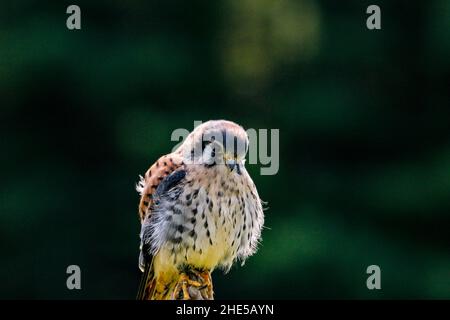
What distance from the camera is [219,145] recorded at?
14.4 ft

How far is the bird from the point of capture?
14.9 ft

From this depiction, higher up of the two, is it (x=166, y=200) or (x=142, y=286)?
(x=166, y=200)

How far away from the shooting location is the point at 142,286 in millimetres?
4703

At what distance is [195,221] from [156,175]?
1.25ft

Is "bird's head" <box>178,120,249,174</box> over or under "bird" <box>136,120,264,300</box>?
over

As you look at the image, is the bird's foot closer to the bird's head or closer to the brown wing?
the brown wing

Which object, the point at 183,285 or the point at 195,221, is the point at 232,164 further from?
the point at 183,285

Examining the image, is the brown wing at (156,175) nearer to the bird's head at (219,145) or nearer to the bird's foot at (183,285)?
the bird's head at (219,145)

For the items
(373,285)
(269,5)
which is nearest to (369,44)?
(269,5)

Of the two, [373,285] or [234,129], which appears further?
[373,285]

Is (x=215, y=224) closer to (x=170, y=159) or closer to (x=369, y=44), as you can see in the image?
(x=170, y=159)

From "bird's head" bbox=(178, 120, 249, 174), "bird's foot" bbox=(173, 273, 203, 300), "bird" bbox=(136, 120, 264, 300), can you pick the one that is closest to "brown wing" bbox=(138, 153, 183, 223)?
"bird" bbox=(136, 120, 264, 300)

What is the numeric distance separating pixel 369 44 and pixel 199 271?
5388 mm

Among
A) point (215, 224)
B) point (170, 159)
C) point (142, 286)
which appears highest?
point (170, 159)
